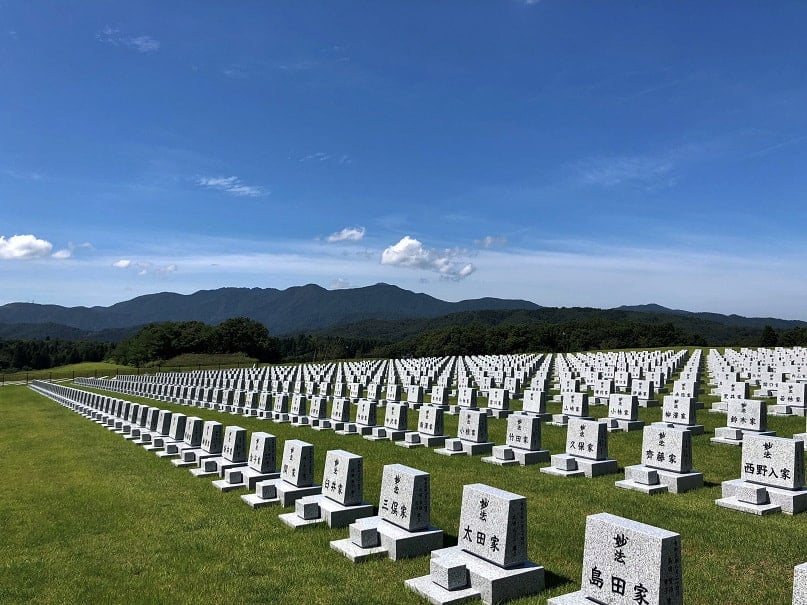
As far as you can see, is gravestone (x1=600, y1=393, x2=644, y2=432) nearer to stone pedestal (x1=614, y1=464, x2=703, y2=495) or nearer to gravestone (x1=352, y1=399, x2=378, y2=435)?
stone pedestal (x1=614, y1=464, x2=703, y2=495)

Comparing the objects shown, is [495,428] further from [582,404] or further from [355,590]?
[355,590]

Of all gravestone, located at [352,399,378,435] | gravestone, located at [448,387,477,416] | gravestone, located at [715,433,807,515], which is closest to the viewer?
gravestone, located at [715,433,807,515]

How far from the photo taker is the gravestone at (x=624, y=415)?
49.3ft

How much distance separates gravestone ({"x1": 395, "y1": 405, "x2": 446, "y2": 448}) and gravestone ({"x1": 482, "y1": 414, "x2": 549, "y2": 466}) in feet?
6.77

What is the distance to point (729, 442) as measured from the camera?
12.5 m

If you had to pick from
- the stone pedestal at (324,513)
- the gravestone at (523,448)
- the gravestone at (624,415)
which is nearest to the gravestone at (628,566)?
the stone pedestal at (324,513)

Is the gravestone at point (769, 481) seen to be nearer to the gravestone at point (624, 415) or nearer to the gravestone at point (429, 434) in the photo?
the gravestone at point (624, 415)

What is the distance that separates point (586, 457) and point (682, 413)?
4.56 m

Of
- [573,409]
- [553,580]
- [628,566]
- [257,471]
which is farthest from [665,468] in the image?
[573,409]

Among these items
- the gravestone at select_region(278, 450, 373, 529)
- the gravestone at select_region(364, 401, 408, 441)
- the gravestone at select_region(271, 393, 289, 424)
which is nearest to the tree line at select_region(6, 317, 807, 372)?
the gravestone at select_region(271, 393, 289, 424)

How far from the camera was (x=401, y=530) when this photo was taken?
22.8 ft

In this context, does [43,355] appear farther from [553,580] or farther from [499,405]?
[553,580]

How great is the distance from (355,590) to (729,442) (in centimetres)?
979

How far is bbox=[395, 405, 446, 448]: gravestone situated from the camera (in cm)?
1396
